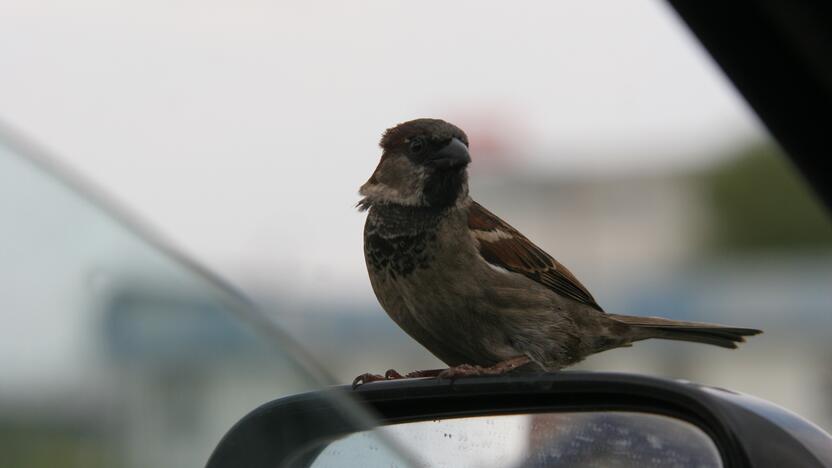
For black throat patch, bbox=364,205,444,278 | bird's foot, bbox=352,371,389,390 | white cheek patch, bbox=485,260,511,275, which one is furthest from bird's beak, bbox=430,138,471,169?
bird's foot, bbox=352,371,389,390

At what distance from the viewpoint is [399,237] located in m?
3.56

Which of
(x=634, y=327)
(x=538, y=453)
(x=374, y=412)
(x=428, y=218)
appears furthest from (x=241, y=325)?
(x=634, y=327)

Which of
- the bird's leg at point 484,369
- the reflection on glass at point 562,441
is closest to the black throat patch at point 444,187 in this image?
the bird's leg at point 484,369

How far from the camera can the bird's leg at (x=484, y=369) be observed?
268 centimetres

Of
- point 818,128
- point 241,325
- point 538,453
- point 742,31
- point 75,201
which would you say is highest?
point 742,31

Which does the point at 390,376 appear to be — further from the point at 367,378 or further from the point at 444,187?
the point at 444,187

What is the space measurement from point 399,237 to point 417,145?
0.31m

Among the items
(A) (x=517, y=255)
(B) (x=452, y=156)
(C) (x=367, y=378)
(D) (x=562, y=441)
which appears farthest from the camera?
(A) (x=517, y=255)

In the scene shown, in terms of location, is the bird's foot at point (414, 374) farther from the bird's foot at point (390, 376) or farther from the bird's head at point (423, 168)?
the bird's head at point (423, 168)

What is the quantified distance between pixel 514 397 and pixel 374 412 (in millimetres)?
260

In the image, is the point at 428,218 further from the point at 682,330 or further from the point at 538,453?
the point at 538,453

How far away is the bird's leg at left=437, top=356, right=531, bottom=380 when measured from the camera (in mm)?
2684

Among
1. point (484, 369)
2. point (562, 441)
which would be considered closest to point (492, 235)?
point (484, 369)

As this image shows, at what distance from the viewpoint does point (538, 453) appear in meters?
2.17
